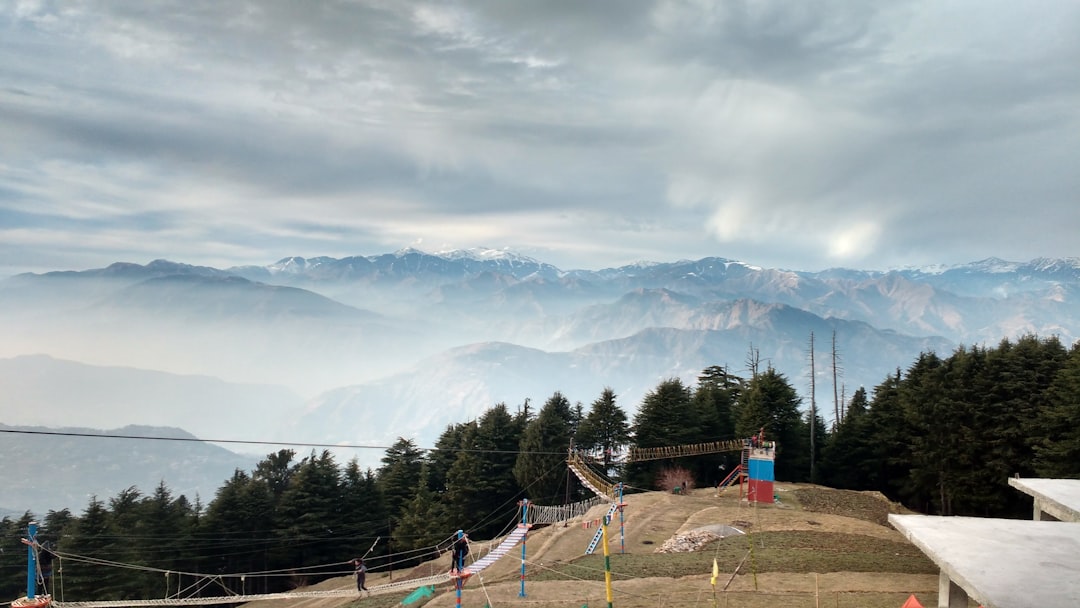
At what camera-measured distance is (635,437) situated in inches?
2539

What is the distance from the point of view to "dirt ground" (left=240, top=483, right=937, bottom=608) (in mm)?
22766

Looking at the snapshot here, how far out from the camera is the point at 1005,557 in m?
15.4

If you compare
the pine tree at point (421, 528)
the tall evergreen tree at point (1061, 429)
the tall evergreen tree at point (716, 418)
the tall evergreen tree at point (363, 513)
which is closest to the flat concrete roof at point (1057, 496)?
the tall evergreen tree at point (1061, 429)

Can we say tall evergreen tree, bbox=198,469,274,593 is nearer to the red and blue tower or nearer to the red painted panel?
the red and blue tower

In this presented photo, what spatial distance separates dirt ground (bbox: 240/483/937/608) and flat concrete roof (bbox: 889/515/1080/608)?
11.9 feet

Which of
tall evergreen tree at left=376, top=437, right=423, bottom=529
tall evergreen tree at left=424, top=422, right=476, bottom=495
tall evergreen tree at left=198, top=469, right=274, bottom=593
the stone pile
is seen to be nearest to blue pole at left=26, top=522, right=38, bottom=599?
the stone pile

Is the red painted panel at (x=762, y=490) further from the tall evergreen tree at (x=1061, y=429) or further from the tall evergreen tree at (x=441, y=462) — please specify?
the tall evergreen tree at (x=441, y=462)

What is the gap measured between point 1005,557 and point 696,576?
12597 millimetres

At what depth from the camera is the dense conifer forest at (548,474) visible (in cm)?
4494

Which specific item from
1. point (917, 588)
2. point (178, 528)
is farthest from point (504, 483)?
point (917, 588)

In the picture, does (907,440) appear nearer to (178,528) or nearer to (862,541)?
(862,541)

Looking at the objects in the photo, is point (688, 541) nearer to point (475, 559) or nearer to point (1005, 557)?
point (475, 559)

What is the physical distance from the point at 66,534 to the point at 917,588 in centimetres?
5969

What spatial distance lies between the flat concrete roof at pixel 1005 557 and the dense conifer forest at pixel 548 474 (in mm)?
26691
